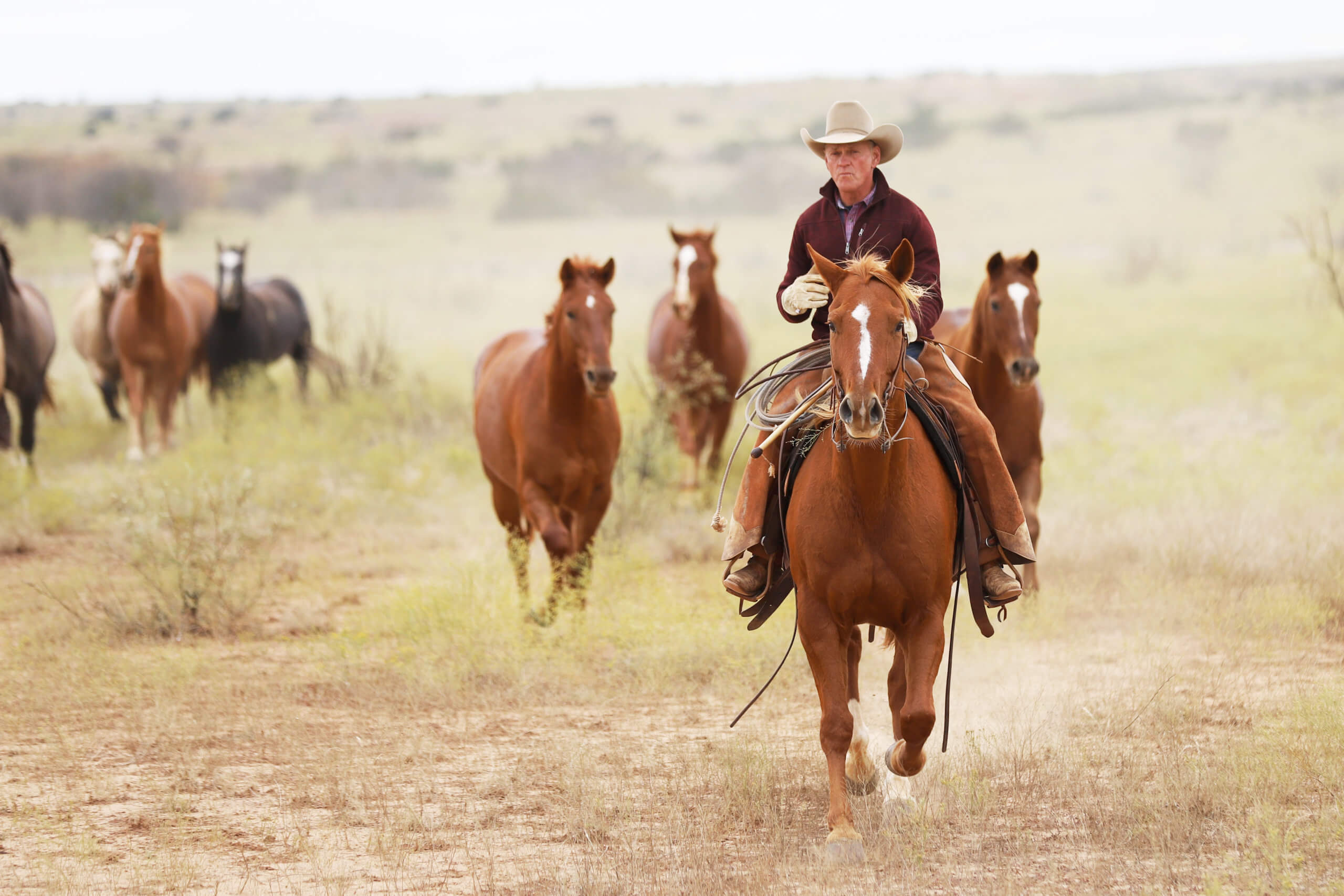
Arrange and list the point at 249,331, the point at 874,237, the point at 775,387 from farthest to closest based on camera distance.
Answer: the point at 249,331 < the point at 775,387 < the point at 874,237

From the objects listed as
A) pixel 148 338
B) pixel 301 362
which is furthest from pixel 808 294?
pixel 301 362

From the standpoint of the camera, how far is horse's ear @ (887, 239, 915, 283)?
475 centimetres

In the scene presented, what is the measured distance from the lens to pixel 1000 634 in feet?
26.9

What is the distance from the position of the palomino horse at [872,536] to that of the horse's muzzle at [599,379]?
110 inches

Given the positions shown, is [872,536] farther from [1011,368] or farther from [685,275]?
[685,275]

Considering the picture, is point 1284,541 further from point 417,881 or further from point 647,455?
point 417,881

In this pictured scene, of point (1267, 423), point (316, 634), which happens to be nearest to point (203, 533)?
point (316, 634)

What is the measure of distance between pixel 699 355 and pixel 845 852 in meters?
7.30

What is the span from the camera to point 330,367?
1783 cm

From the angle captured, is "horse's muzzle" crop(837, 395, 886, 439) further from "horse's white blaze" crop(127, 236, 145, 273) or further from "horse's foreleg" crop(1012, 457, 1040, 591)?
"horse's white blaze" crop(127, 236, 145, 273)

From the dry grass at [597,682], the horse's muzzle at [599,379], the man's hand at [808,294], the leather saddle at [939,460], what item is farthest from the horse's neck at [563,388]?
the man's hand at [808,294]

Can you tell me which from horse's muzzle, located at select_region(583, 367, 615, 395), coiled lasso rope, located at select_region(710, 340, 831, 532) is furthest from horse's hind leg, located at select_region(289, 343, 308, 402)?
coiled lasso rope, located at select_region(710, 340, 831, 532)

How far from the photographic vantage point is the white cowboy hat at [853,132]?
5.62 metres

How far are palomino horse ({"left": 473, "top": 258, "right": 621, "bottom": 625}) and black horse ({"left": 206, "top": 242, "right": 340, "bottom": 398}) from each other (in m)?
8.38
